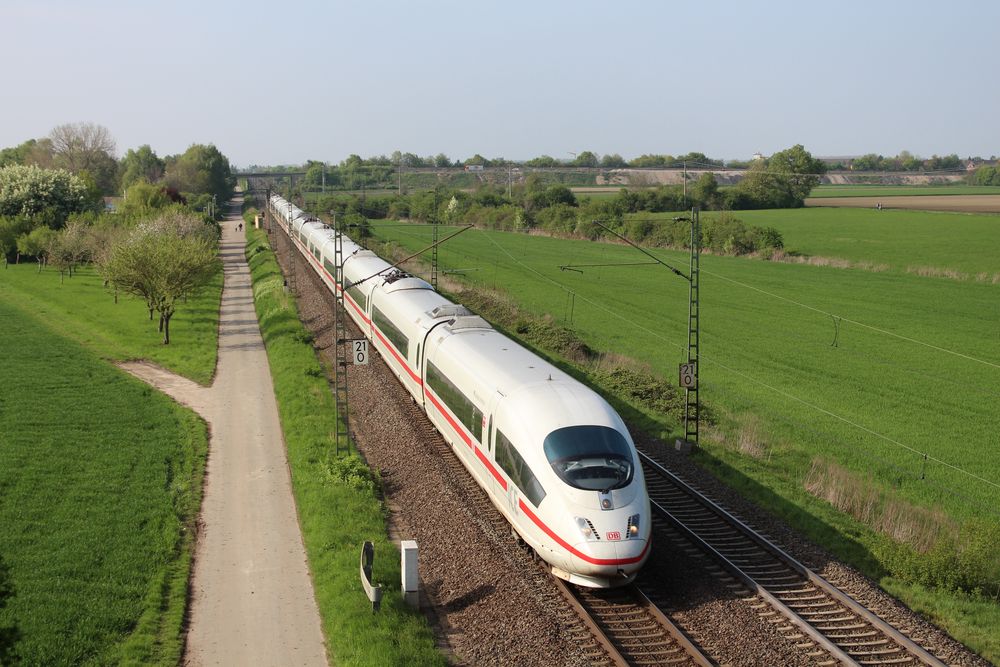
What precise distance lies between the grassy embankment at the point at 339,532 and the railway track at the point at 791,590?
5.78 meters

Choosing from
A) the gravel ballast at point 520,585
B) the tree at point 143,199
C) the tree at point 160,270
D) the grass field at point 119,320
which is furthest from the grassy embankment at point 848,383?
the tree at point 143,199

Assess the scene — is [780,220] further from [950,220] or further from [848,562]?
[848,562]

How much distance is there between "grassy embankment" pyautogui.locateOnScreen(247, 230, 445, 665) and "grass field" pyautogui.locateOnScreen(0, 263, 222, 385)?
6.81m

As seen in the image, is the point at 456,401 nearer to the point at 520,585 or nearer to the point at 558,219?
the point at 520,585

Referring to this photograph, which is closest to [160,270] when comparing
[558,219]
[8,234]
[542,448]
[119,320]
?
[119,320]

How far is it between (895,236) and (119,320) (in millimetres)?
73605

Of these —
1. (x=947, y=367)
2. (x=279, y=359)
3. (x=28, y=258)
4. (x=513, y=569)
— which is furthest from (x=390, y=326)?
(x=28, y=258)

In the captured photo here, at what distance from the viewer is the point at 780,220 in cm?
10262

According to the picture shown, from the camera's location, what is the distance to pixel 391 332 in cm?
2914

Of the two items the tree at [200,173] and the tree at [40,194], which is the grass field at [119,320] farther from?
the tree at [200,173]

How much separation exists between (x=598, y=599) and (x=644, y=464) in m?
7.64

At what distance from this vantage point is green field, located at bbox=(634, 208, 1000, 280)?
6962 cm

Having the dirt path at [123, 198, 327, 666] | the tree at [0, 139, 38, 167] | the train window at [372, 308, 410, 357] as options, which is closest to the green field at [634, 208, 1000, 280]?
the train window at [372, 308, 410, 357]

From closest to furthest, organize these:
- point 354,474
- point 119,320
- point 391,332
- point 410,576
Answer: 1. point 410,576
2. point 354,474
3. point 391,332
4. point 119,320
